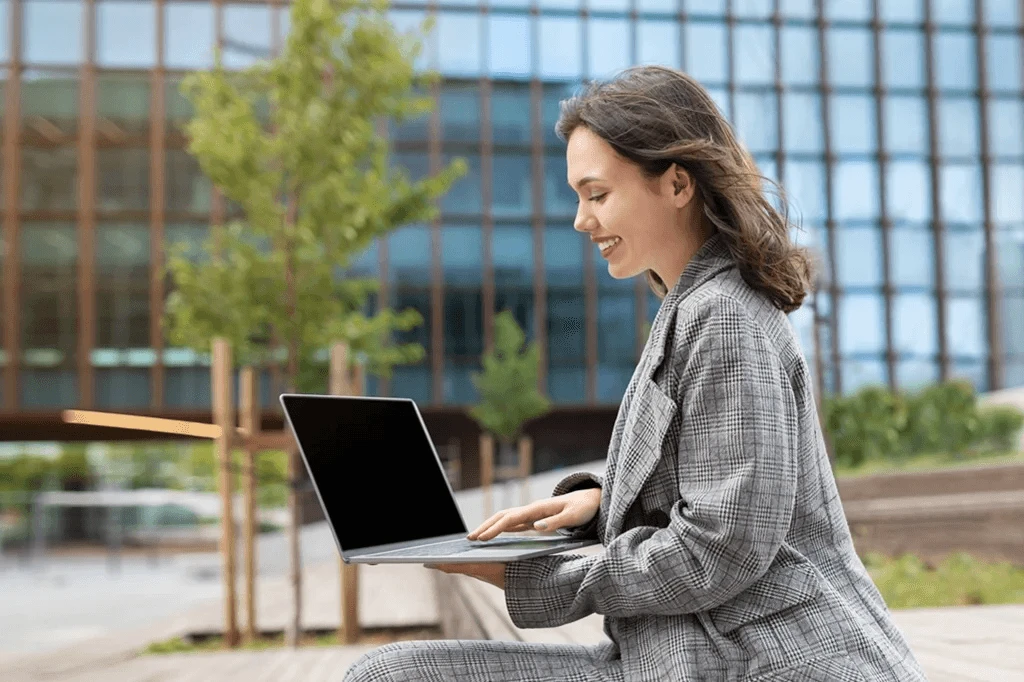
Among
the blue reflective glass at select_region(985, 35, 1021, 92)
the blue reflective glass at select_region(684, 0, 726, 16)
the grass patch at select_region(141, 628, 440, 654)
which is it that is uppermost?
the blue reflective glass at select_region(684, 0, 726, 16)

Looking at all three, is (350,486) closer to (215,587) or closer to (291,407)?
(291,407)

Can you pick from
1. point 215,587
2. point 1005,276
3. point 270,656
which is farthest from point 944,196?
point 270,656

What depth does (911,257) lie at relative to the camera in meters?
29.1

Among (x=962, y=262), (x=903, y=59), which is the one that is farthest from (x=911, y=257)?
(x=903, y=59)

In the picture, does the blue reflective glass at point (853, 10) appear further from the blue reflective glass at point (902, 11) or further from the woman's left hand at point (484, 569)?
the woman's left hand at point (484, 569)

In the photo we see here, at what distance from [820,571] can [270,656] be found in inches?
188

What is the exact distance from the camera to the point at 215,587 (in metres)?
15.2

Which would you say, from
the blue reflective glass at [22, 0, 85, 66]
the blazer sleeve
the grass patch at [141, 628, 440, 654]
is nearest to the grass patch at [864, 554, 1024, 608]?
the grass patch at [141, 628, 440, 654]

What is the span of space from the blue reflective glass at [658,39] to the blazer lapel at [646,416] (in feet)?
91.6

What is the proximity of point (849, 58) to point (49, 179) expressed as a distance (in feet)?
69.4

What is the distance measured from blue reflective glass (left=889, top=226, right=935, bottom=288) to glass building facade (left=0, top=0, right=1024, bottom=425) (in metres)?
0.06

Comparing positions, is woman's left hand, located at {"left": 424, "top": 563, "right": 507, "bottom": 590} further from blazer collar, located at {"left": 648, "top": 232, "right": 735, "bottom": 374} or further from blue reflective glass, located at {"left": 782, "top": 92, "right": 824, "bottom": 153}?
blue reflective glass, located at {"left": 782, "top": 92, "right": 824, "bottom": 153}

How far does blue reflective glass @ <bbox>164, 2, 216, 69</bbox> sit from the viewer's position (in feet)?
88.5

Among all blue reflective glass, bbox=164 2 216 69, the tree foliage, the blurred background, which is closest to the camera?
the tree foliage
